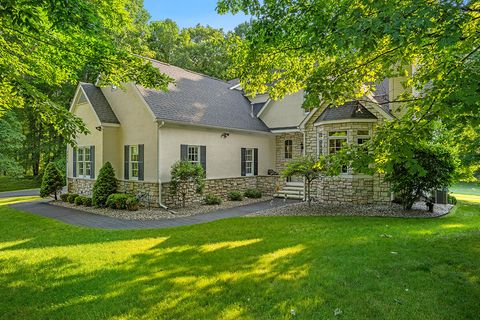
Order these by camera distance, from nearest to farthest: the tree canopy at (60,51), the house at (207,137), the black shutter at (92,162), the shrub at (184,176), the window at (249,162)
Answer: the tree canopy at (60,51)
the shrub at (184,176)
the house at (207,137)
the black shutter at (92,162)
the window at (249,162)

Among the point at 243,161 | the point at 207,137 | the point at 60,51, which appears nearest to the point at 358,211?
the point at 243,161

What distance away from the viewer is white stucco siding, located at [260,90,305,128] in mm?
17047

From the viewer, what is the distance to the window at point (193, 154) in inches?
538

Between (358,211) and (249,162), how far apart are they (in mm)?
7151

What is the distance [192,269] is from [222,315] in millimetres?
1663

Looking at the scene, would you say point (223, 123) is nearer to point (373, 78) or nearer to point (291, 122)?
point (291, 122)

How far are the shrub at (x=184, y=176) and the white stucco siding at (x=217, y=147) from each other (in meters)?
0.40

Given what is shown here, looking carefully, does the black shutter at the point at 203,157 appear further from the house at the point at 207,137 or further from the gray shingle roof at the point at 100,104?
the gray shingle roof at the point at 100,104

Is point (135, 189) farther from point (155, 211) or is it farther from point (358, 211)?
point (358, 211)

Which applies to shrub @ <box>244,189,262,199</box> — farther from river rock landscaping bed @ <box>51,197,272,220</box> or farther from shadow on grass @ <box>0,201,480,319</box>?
shadow on grass @ <box>0,201,480,319</box>

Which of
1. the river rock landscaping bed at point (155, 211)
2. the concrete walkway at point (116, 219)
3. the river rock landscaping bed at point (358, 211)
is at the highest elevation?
the river rock landscaping bed at point (358, 211)

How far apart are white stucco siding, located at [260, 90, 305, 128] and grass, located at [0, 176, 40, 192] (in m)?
21.7

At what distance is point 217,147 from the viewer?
1489 cm

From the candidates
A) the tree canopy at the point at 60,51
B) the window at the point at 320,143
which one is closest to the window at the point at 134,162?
the tree canopy at the point at 60,51
